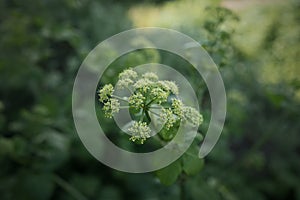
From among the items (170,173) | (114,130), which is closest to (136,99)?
(170,173)

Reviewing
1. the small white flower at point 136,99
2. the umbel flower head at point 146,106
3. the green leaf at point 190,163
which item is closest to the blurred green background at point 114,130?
the green leaf at point 190,163

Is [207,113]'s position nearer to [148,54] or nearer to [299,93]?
[148,54]

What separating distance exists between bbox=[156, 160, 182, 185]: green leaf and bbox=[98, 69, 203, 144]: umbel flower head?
143mm

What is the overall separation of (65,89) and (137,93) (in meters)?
1.70

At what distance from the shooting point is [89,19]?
3.57 metres

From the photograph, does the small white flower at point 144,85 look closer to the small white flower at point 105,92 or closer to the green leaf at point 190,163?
the small white flower at point 105,92

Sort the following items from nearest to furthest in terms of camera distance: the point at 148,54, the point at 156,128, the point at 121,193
A: 1. the point at 156,128
2. the point at 148,54
3. the point at 121,193

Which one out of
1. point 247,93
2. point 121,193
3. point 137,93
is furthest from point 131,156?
point 247,93

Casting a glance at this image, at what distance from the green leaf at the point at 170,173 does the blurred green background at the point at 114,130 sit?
0.34 m

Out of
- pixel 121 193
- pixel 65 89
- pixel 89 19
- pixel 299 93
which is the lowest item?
pixel 121 193

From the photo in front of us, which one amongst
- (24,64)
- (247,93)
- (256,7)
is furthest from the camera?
(256,7)

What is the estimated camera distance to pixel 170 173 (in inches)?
49.6

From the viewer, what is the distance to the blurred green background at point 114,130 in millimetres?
1911

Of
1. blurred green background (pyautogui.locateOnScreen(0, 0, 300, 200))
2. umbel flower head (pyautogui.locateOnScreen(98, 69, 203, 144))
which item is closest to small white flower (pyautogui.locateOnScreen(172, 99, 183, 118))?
umbel flower head (pyautogui.locateOnScreen(98, 69, 203, 144))
